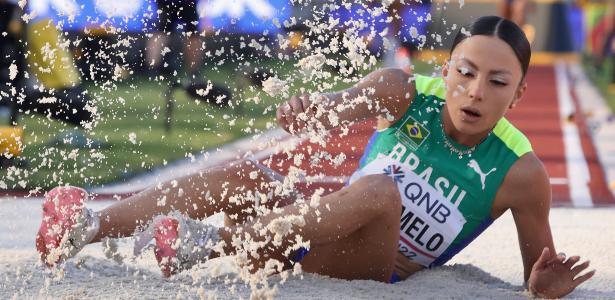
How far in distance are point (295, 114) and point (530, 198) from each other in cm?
81

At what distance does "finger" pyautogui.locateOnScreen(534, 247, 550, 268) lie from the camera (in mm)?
3520

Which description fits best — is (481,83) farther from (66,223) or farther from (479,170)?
(66,223)

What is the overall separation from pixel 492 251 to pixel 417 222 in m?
1.28

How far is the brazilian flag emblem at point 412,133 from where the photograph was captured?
12.1ft

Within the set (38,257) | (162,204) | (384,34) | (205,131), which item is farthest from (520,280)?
(205,131)

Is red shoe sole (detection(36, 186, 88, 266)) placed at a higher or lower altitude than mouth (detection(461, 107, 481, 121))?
lower

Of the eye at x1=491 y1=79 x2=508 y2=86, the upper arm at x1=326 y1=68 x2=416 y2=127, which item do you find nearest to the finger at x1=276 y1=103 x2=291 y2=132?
the upper arm at x1=326 y1=68 x2=416 y2=127

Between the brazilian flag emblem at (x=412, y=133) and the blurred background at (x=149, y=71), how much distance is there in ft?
0.79

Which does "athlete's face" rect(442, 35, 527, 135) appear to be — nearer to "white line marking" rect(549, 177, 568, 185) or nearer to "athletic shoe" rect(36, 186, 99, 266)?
"athletic shoe" rect(36, 186, 99, 266)

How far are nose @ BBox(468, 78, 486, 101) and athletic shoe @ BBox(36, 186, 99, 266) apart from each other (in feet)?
4.01

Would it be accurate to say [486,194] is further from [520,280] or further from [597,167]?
[597,167]

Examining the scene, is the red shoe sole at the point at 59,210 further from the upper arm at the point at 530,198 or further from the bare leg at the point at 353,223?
the upper arm at the point at 530,198

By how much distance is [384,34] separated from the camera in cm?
379

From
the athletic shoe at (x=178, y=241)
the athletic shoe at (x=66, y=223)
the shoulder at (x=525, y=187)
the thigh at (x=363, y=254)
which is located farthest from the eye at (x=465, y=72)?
the athletic shoe at (x=66, y=223)
